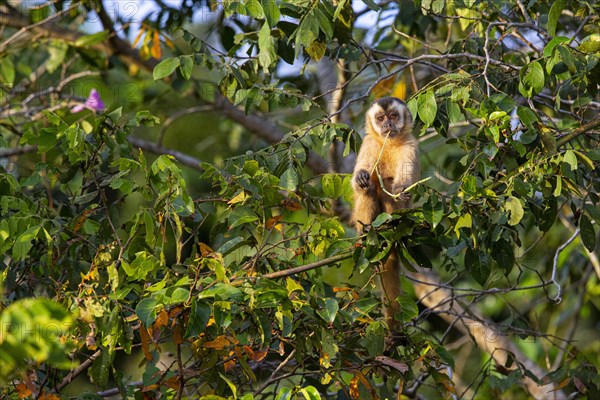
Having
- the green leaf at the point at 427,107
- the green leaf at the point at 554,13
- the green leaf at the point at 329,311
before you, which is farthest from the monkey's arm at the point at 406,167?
the green leaf at the point at 329,311

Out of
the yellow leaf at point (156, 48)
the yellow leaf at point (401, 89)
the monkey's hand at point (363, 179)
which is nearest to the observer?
the monkey's hand at point (363, 179)

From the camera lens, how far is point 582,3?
433cm

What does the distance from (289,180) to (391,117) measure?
1556 millimetres

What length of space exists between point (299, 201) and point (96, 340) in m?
1.47

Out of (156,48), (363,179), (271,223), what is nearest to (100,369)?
(271,223)

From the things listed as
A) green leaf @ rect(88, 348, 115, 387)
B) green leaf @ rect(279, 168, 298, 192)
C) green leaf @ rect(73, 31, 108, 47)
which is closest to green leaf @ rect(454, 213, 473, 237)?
green leaf @ rect(279, 168, 298, 192)

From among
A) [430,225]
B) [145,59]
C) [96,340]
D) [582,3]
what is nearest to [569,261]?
[582,3]

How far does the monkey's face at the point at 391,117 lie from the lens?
16.9 ft

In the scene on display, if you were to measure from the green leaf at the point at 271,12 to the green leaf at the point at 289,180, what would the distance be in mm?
741

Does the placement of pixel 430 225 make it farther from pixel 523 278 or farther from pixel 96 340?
pixel 523 278

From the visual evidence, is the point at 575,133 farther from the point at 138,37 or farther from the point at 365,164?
the point at 138,37

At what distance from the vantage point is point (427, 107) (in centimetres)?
375

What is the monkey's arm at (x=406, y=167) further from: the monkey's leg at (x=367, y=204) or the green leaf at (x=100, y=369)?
the green leaf at (x=100, y=369)

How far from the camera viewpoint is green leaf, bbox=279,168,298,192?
382 centimetres
